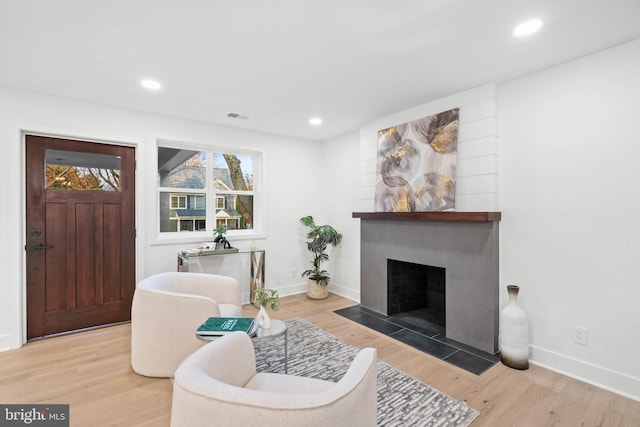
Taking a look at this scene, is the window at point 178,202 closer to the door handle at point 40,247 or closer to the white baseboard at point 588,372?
the door handle at point 40,247

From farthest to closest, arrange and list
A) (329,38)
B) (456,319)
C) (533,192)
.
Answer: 1. (456,319)
2. (533,192)
3. (329,38)

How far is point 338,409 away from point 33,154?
Result: 380 cm

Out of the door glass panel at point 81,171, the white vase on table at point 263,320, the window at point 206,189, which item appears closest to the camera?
the white vase on table at point 263,320

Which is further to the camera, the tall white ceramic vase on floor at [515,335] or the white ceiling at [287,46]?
the tall white ceramic vase on floor at [515,335]

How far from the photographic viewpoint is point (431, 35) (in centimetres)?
203

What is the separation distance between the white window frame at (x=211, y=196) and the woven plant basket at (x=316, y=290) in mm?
1045

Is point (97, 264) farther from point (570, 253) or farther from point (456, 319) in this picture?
point (570, 253)

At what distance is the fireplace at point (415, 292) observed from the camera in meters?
3.78

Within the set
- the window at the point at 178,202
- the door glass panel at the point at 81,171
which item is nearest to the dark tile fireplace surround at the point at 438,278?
the window at the point at 178,202

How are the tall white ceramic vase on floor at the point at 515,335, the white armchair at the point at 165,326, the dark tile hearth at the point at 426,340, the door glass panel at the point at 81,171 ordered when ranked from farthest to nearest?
1. the door glass panel at the point at 81,171
2. the dark tile hearth at the point at 426,340
3. the tall white ceramic vase on floor at the point at 515,335
4. the white armchair at the point at 165,326

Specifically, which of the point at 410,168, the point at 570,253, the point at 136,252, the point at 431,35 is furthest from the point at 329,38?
the point at 136,252

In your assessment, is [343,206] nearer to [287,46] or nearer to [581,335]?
[287,46]

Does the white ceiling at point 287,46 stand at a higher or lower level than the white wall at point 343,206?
higher


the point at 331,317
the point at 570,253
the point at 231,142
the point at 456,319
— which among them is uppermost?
the point at 231,142
